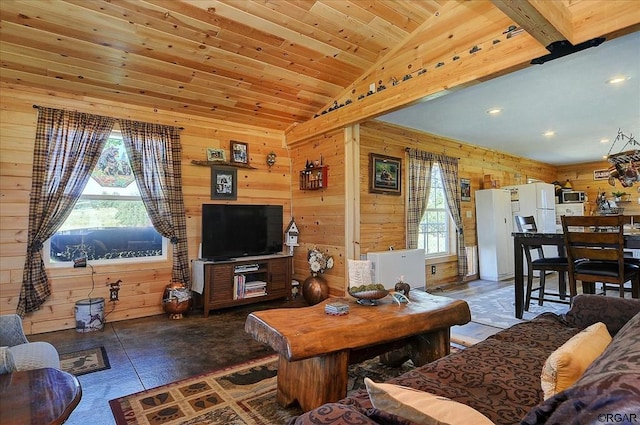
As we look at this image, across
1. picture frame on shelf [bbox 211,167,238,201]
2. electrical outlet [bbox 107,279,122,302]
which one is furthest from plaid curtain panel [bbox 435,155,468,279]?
electrical outlet [bbox 107,279,122,302]

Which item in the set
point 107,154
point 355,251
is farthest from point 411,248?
point 107,154

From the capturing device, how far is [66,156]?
3496mm

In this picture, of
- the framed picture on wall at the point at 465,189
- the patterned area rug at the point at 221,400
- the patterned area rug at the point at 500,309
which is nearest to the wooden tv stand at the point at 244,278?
the patterned area rug at the point at 221,400

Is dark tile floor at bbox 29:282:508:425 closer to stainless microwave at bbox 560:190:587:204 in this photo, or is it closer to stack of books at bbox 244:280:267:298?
stack of books at bbox 244:280:267:298

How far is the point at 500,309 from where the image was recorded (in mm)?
3982

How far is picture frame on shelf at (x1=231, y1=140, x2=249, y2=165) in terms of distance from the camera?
15.0 ft

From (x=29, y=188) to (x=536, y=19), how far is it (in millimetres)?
4502

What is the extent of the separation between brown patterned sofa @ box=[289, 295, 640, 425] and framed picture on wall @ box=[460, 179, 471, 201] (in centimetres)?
417

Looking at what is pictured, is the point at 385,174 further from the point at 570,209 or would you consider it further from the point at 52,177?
the point at 570,209

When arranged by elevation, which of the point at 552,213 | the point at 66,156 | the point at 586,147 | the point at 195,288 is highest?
the point at 586,147

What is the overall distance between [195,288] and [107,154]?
183 centimetres

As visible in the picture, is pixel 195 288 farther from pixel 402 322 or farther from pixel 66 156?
pixel 402 322

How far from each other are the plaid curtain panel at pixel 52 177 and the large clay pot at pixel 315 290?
272cm

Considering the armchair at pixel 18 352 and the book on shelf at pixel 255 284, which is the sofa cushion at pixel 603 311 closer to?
the armchair at pixel 18 352
